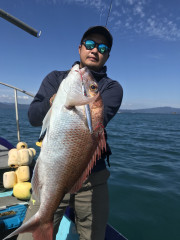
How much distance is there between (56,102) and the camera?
179cm

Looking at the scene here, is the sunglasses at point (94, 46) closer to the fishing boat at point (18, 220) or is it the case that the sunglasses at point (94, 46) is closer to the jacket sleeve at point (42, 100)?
the jacket sleeve at point (42, 100)

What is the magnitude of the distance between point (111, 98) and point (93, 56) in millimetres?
618

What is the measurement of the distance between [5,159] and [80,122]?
162 inches

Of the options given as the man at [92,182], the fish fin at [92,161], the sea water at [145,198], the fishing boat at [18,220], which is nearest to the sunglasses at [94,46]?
the man at [92,182]

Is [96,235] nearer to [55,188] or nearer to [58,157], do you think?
[55,188]

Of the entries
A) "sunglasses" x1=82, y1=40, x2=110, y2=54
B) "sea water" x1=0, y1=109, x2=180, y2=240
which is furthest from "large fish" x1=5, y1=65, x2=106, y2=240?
"sea water" x1=0, y1=109, x2=180, y2=240

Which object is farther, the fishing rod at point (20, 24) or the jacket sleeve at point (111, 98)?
the fishing rod at point (20, 24)

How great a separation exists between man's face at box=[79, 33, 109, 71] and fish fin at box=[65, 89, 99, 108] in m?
0.78

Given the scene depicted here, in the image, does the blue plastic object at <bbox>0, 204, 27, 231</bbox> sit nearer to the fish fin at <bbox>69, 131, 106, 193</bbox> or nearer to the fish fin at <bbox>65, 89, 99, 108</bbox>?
the fish fin at <bbox>69, 131, 106, 193</bbox>

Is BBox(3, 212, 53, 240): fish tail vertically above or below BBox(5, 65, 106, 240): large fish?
below

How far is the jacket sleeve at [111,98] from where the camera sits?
212 centimetres

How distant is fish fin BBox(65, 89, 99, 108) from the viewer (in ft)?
5.76

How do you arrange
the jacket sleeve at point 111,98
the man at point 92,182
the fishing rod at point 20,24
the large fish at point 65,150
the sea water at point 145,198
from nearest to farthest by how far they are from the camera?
the large fish at point 65,150, the jacket sleeve at point 111,98, the man at point 92,182, the fishing rod at point 20,24, the sea water at point 145,198

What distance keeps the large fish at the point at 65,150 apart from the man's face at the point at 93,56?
72 cm
